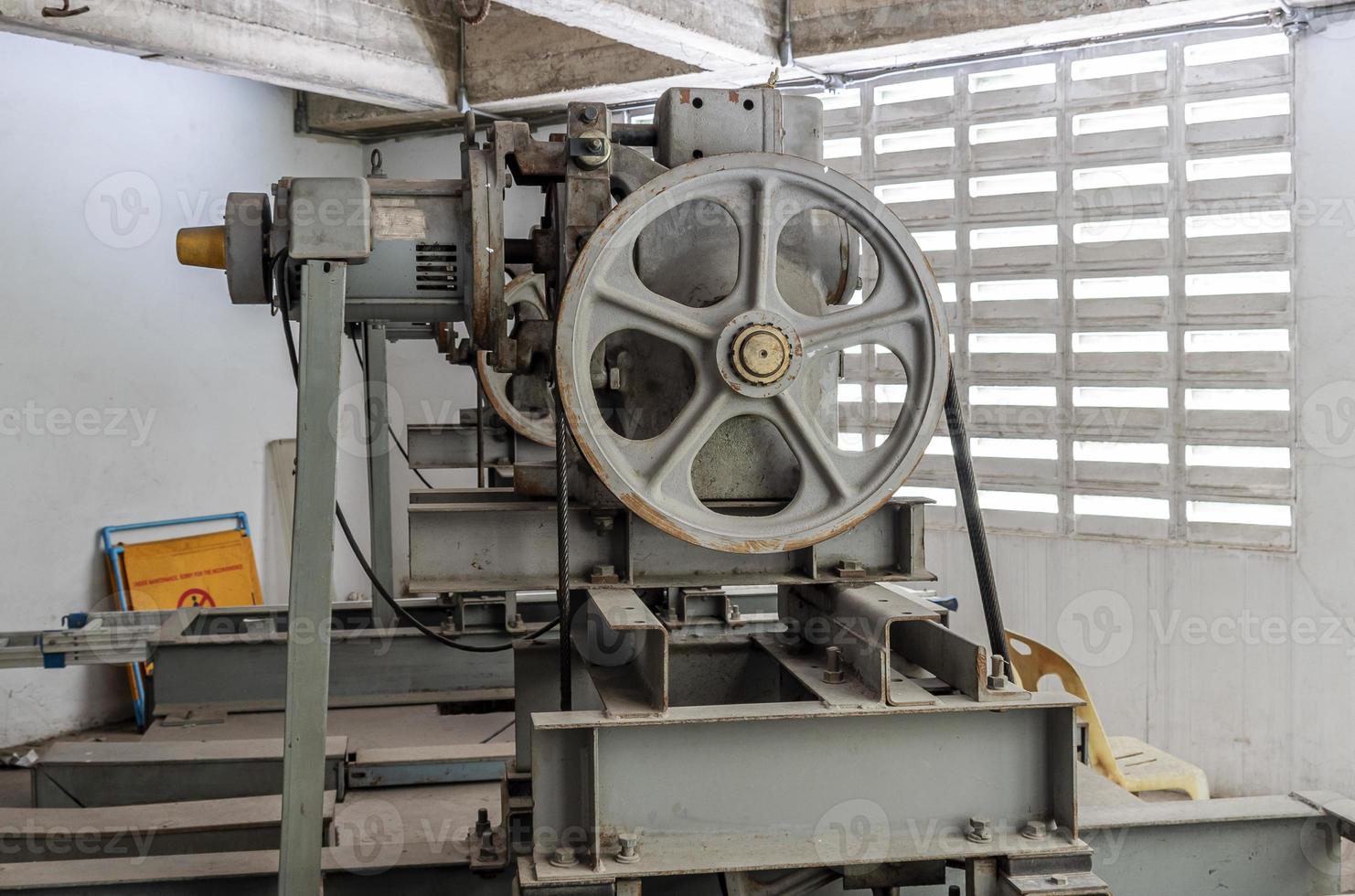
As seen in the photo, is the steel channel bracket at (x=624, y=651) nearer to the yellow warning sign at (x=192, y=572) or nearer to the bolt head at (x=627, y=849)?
the bolt head at (x=627, y=849)

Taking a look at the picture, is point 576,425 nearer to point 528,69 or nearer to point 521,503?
point 521,503

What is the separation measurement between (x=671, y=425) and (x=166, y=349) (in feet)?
13.6

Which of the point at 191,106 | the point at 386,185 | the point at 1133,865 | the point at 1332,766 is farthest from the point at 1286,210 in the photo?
the point at 191,106

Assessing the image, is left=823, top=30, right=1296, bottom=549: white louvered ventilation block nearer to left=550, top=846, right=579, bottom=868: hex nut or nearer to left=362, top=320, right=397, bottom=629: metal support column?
left=362, top=320, right=397, bottom=629: metal support column

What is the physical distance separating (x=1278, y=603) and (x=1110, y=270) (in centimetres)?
141

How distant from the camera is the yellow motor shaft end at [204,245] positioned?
7.18 feet

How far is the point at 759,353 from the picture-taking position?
78.4 inches

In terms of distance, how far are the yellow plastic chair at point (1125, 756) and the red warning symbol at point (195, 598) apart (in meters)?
3.79

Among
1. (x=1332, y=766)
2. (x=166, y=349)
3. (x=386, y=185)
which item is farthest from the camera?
(x=166, y=349)

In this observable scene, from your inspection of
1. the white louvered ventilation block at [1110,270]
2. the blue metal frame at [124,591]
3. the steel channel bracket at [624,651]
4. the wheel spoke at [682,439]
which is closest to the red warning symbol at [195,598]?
the blue metal frame at [124,591]

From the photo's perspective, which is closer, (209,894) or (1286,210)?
(209,894)

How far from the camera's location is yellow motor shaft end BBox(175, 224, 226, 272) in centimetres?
219

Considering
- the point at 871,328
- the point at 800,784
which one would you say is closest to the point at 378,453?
the point at 871,328

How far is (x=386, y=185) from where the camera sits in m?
2.13
